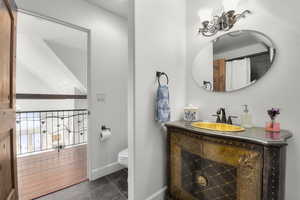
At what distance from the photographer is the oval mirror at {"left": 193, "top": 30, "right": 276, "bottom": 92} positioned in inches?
54.5

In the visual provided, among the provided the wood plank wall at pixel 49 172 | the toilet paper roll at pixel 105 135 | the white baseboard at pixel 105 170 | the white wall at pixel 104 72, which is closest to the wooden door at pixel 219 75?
the white wall at pixel 104 72

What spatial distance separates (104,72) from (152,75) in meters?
1.07

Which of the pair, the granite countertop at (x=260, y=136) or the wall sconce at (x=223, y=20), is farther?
the wall sconce at (x=223, y=20)

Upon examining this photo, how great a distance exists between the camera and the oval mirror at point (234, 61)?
138cm

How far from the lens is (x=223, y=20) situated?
5.32 ft

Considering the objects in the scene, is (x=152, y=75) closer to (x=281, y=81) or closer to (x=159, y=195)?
(x=281, y=81)

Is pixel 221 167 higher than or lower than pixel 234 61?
lower

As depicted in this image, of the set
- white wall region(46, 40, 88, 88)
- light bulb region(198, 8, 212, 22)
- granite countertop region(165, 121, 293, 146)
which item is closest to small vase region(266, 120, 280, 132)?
granite countertop region(165, 121, 293, 146)

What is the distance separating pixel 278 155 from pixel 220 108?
2.37ft

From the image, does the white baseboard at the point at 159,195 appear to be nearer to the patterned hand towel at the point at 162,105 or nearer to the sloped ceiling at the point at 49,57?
the patterned hand towel at the point at 162,105

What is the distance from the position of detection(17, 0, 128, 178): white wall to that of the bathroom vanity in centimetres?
115

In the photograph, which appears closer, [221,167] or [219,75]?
[221,167]

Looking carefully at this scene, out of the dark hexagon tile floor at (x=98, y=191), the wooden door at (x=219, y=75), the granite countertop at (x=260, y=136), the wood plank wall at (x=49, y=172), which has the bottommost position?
the dark hexagon tile floor at (x=98, y=191)

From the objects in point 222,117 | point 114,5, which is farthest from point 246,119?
point 114,5
